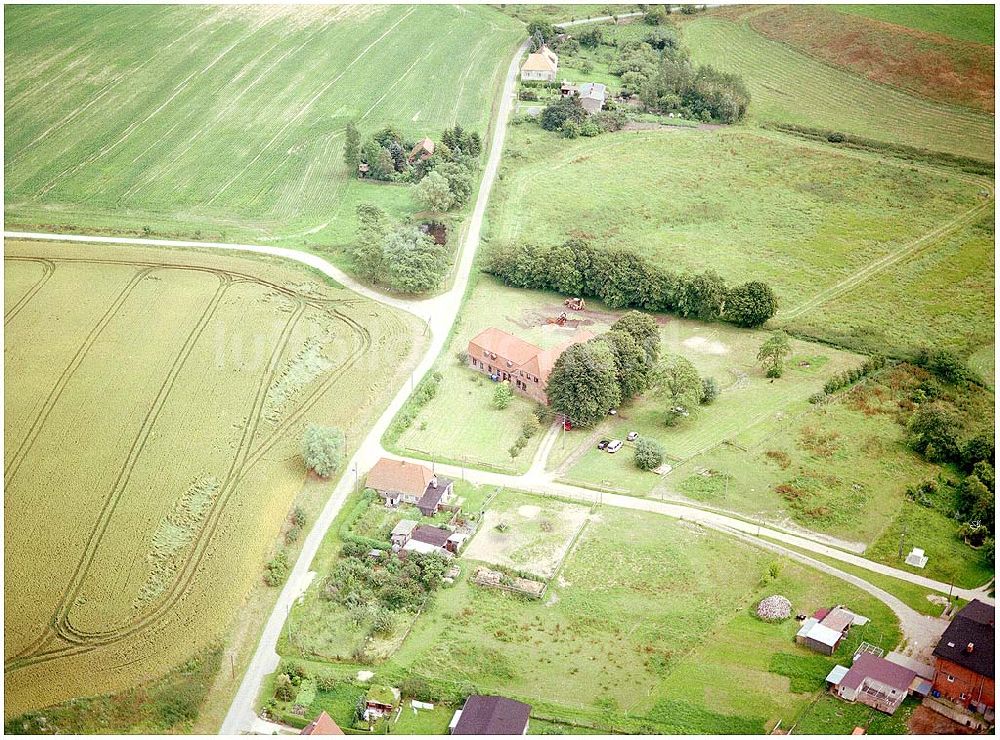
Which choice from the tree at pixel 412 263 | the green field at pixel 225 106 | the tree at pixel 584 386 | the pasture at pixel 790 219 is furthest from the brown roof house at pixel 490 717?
the green field at pixel 225 106

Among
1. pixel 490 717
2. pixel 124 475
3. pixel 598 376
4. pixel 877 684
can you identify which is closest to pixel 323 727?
pixel 490 717

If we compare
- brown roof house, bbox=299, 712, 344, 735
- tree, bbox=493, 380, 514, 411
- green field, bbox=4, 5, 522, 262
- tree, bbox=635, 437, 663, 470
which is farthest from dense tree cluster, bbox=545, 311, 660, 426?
green field, bbox=4, 5, 522, 262

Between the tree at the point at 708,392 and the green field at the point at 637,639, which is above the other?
the tree at the point at 708,392

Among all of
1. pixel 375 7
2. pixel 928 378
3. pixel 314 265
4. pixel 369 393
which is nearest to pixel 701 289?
pixel 928 378

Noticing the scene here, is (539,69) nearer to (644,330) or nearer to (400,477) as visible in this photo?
(644,330)

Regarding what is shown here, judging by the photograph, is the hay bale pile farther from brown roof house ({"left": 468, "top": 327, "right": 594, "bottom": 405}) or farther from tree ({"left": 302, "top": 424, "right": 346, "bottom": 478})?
tree ({"left": 302, "top": 424, "right": 346, "bottom": 478})

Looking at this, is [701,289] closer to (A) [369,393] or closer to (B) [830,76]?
(A) [369,393]

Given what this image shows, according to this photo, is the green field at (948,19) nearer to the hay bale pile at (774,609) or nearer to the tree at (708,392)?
the tree at (708,392)
